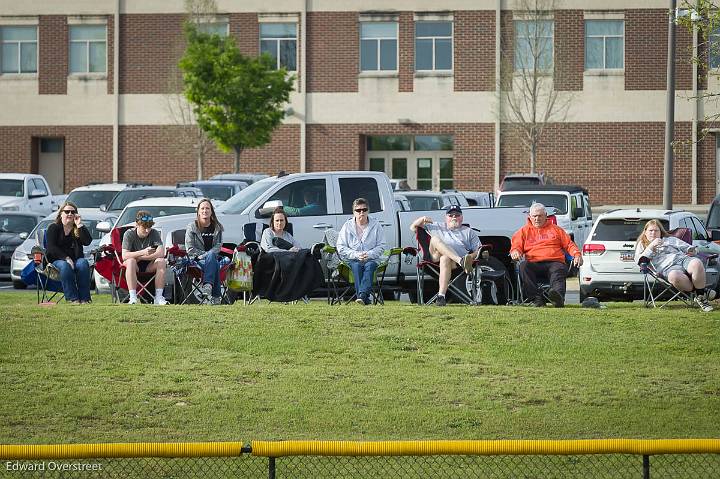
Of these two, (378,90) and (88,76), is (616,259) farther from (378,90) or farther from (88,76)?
(88,76)

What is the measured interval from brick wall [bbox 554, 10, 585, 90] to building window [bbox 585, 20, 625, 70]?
11.3 inches

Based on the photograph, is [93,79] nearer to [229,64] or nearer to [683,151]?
[229,64]

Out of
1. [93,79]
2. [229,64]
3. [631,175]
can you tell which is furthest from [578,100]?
[93,79]

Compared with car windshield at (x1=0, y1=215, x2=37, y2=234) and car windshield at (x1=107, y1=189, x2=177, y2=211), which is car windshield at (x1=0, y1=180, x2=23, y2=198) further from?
car windshield at (x1=107, y1=189, x2=177, y2=211)

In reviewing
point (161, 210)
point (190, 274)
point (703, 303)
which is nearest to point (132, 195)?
point (161, 210)

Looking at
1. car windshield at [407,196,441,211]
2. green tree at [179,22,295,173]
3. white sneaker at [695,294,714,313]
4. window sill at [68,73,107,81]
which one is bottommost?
white sneaker at [695,294,714,313]

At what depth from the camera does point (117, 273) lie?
1639 centimetres

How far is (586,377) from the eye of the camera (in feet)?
38.5

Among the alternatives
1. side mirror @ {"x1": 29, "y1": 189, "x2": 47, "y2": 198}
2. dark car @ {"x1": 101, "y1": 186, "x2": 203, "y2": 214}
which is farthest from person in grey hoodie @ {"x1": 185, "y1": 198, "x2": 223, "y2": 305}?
side mirror @ {"x1": 29, "y1": 189, "x2": 47, "y2": 198}

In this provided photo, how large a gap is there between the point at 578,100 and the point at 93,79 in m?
17.0

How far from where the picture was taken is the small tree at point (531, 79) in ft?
150

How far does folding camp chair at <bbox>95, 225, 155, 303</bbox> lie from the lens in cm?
1620

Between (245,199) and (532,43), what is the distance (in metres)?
29.3

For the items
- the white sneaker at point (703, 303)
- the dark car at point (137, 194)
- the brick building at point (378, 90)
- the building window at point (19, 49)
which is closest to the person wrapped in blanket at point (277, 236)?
the white sneaker at point (703, 303)
